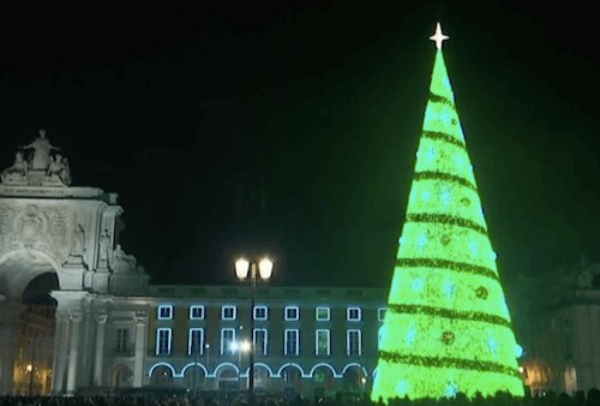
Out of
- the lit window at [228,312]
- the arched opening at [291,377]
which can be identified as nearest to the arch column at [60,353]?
the lit window at [228,312]

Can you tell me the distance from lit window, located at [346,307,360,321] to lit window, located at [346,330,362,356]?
124 centimetres

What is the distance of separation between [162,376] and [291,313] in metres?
13.5

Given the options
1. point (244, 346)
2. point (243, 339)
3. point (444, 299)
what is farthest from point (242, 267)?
point (243, 339)

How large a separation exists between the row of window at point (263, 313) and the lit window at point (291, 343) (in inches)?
49.5

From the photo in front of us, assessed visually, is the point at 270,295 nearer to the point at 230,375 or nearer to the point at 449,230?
the point at 230,375

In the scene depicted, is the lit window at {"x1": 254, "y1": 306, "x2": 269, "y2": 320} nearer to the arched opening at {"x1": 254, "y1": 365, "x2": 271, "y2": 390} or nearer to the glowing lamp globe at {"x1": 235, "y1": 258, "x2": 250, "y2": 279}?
the arched opening at {"x1": 254, "y1": 365, "x2": 271, "y2": 390}

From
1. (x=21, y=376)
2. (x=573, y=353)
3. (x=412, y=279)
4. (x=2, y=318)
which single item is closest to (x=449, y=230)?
(x=412, y=279)

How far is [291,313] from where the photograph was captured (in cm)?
8338

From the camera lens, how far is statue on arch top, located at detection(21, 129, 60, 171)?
80812 millimetres

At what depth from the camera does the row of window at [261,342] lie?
8138 centimetres

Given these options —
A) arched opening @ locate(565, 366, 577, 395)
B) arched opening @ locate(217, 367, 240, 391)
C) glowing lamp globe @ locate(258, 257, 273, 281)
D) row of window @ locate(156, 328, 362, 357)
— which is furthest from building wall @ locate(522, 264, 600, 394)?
glowing lamp globe @ locate(258, 257, 273, 281)

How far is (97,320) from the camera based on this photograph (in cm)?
8006

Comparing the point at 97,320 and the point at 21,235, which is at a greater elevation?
the point at 21,235

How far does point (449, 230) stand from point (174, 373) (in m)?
57.2
